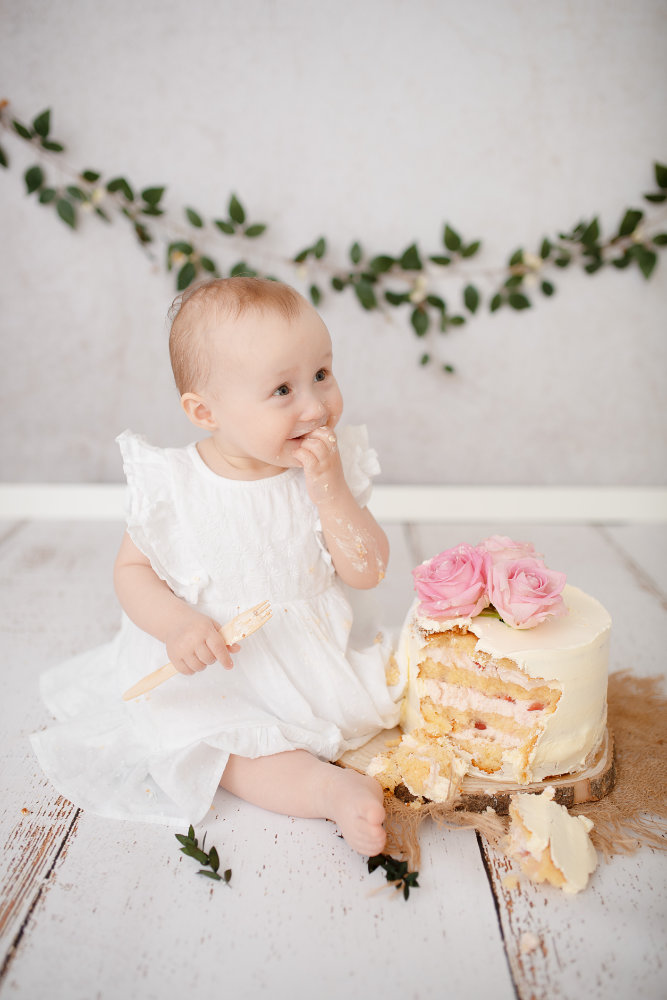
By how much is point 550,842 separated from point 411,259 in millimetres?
1455

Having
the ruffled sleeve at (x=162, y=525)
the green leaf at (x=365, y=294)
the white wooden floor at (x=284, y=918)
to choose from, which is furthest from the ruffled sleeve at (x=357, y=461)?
the green leaf at (x=365, y=294)

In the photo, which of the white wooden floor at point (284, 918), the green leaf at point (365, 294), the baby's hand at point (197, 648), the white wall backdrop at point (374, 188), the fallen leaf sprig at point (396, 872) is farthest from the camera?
the green leaf at point (365, 294)

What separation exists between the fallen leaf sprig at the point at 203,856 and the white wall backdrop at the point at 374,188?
1.33 m

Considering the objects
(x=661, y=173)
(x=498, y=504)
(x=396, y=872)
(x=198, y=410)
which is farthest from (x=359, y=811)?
(x=661, y=173)

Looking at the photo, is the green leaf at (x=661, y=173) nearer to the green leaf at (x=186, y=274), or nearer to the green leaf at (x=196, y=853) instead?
the green leaf at (x=186, y=274)

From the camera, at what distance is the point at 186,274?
6.56 feet

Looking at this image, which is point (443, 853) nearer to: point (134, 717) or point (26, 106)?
point (134, 717)

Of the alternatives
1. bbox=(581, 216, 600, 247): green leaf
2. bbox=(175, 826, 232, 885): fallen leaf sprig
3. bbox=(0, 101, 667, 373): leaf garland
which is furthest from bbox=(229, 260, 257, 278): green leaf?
bbox=(175, 826, 232, 885): fallen leaf sprig

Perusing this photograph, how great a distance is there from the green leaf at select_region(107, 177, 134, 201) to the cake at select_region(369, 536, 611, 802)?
134 centimetres

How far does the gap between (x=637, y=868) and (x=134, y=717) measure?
2.19 ft

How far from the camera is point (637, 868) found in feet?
3.11

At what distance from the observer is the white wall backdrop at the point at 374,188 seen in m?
1.90

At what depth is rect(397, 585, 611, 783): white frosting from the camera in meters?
0.98

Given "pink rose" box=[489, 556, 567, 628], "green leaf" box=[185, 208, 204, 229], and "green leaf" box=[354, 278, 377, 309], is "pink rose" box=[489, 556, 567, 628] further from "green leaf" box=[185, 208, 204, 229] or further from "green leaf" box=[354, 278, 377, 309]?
"green leaf" box=[185, 208, 204, 229]
